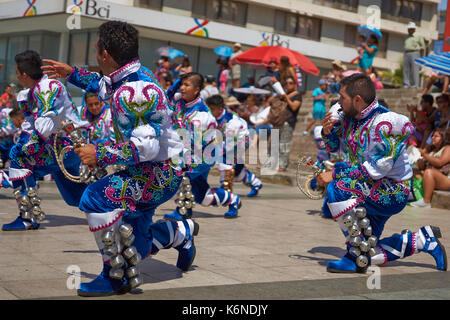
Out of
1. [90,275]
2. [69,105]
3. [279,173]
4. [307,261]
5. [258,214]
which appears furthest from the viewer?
[279,173]

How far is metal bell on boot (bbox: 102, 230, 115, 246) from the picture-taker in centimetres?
444

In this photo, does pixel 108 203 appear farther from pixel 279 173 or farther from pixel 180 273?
pixel 279 173

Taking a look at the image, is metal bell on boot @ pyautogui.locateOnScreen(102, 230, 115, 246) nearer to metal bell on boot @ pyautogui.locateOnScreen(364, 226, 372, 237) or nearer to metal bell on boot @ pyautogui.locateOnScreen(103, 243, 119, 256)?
metal bell on boot @ pyautogui.locateOnScreen(103, 243, 119, 256)

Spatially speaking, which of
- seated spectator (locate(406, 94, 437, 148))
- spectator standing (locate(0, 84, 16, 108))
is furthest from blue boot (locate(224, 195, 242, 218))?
spectator standing (locate(0, 84, 16, 108))

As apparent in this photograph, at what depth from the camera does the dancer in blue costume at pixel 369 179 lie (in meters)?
5.52

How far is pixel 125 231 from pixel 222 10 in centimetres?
3480

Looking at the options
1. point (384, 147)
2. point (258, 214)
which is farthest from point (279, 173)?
point (384, 147)

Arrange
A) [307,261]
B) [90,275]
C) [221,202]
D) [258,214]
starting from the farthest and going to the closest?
[258,214], [221,202], [307,261], [90,275]

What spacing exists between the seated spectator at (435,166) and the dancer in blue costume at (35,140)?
23.5ft

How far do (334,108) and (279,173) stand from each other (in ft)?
31.8

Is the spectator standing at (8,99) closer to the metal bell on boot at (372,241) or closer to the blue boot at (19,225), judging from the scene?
the blue boot at (19,225)

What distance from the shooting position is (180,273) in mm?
5375

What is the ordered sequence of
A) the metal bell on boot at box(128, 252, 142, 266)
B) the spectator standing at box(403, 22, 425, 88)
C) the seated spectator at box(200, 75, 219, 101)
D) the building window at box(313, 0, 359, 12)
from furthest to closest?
the building window at box(313, 0, 359, 12)
the spectator standing at box(403, 22, 425, 88)
the seated spectator at box(200, 75, 219, 101)
the metal bell on boot at box(128, 252, 142, 266)

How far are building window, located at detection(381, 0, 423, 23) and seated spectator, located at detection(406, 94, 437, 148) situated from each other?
3549 cm
